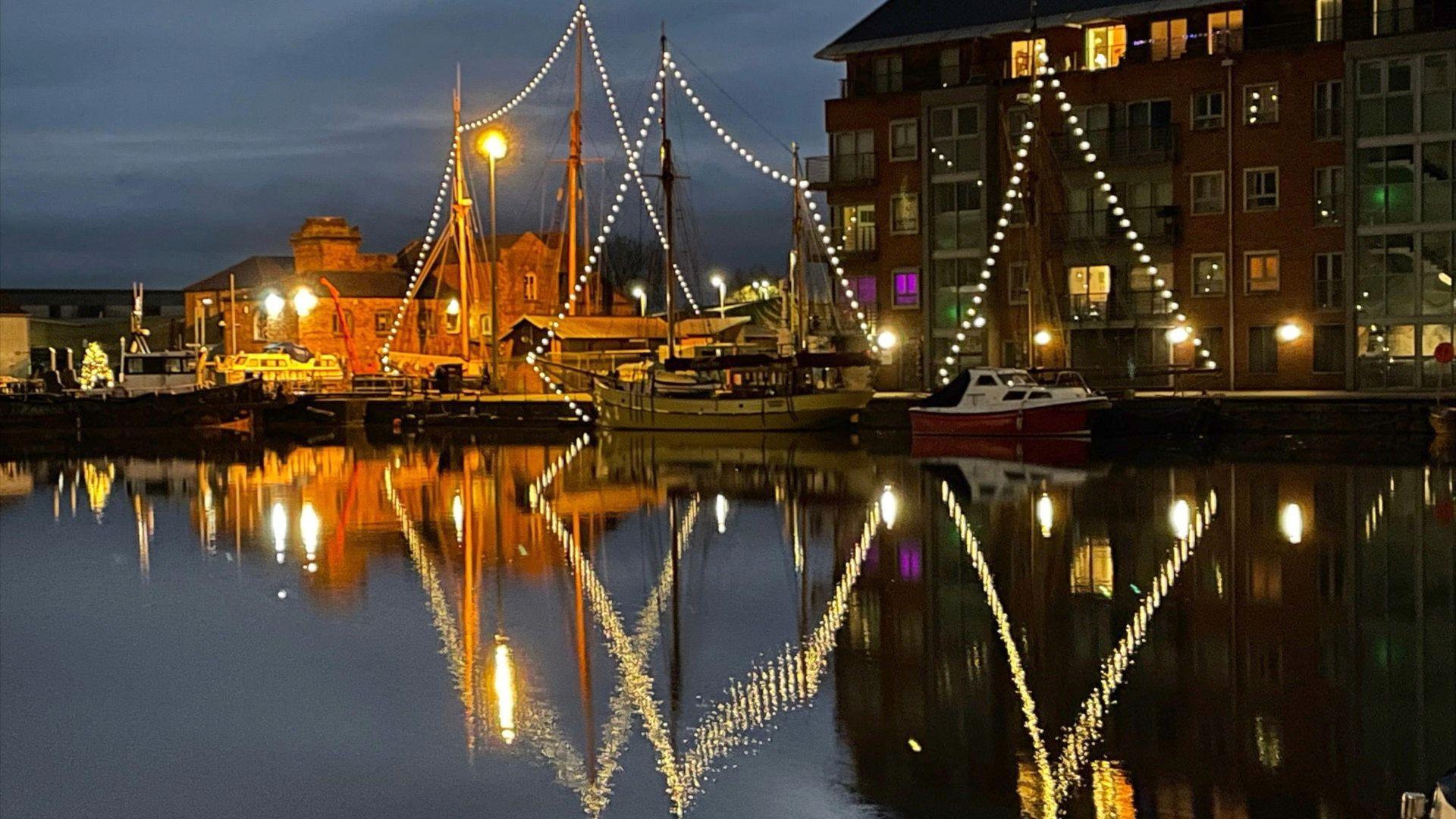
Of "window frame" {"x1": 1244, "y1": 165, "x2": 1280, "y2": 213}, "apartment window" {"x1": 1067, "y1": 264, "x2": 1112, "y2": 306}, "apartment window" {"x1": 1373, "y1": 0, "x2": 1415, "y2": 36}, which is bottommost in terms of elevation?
"apartment window" {"x1": 1067, "y1": 264, "x2": 1112, "y2": 306}

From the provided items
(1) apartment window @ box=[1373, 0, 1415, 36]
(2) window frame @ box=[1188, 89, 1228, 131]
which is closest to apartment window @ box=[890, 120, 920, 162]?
(2) window frame @ box=[1188, 89, 1228, 131]

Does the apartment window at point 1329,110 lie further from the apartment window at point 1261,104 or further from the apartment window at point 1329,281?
the apartment window at point 1329,281

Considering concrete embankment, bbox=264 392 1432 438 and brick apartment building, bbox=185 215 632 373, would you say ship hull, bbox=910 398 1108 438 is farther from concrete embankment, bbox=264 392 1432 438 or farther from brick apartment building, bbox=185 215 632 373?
brick apartment building, bbox=185 215 632 373

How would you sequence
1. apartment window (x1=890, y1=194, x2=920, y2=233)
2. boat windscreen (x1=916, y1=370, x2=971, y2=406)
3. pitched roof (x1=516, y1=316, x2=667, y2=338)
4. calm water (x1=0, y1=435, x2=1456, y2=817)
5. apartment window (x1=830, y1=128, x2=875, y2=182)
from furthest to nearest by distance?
pitched roof (x1=516, y1=316, x2=667, y2=338), apartment window (x1=830, y1=128, x2=875, y2=182), apartment window (x1=890, y1=194, x2=920, y2=233), boat windscreen (x1=916, y1=370, x2=971, y2=406), calm water (x1=0, y1=435, x2=1456, y2=817)

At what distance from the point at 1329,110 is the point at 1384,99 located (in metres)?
2.10

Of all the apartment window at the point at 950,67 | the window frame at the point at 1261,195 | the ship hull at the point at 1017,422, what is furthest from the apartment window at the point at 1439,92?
the apartment window at the point at 950,67

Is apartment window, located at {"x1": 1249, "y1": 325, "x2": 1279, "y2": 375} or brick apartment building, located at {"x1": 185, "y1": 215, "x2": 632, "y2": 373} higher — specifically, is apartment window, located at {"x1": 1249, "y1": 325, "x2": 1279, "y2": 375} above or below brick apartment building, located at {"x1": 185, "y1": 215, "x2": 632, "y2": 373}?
below

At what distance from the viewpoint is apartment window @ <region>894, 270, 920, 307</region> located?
212ft

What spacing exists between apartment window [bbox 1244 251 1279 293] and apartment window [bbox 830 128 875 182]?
13778mm

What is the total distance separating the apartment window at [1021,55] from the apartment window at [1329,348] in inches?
516

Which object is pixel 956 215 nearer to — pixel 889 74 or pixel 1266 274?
pixel 889 74

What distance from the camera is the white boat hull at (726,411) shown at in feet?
186

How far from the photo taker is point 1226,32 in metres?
58.6

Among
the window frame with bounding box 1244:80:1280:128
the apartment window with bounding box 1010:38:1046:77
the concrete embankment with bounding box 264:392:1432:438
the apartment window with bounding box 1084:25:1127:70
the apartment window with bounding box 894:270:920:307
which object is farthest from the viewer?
the apartment window with bounding box 894:270:920:307
